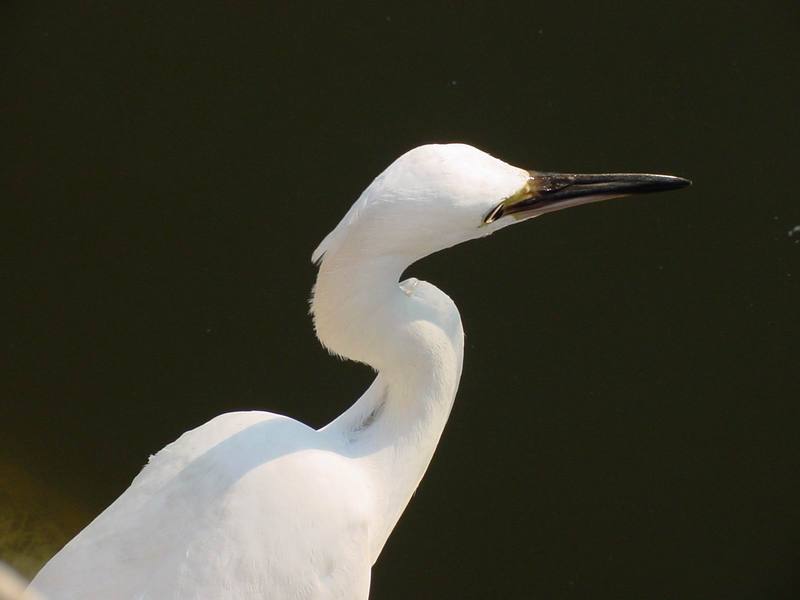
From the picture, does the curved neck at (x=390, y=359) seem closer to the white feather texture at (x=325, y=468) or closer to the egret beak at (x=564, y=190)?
the white feather texture at (x=325, y=468)

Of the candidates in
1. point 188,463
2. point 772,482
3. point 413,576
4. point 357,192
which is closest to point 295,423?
point 188,463

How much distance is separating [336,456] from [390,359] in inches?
13.9

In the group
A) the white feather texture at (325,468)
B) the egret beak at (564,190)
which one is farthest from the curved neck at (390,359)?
the egret beak at (564,190)

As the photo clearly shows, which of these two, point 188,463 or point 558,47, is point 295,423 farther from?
point 558,47

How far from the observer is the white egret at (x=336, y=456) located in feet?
6.59

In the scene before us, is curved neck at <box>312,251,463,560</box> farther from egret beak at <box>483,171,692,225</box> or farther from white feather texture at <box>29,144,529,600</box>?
egret beak at <box>483,171,692,225</box>

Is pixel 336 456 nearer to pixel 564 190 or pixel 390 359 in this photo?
pixel 390 359

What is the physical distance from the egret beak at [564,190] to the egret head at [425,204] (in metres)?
0.03

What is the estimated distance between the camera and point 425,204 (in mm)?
1934

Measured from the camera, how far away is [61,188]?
4230mm

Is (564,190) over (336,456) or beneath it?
over

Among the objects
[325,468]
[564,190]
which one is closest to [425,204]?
[564,190]

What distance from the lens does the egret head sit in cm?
192

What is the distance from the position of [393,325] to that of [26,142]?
2.73 metres
